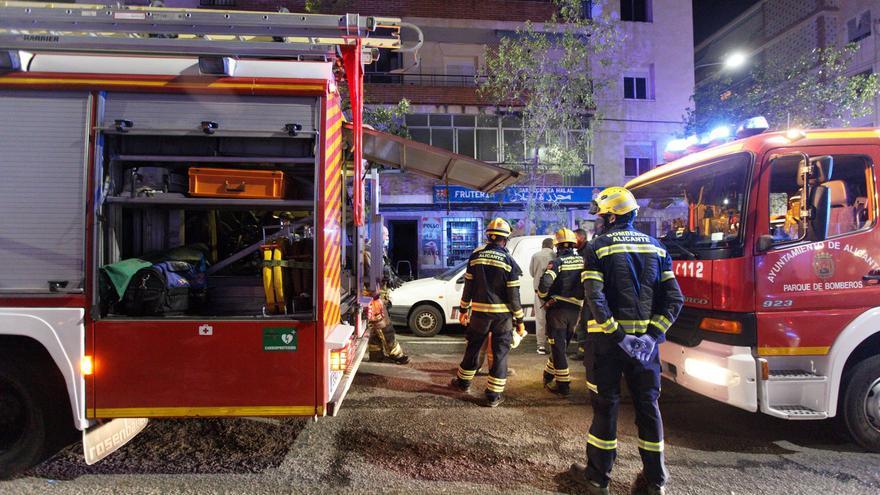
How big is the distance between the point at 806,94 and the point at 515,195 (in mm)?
8677

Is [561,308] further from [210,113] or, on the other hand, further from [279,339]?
[210,113]

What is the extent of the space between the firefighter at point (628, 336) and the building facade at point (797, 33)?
50.5 ft

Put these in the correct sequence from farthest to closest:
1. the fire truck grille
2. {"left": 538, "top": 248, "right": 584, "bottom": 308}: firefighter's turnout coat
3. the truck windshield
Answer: {"left": 538, "top": 248, "right": 584, "bottom": 308}: firefighter's turnout coat
the fire truck grille
the truck windshield

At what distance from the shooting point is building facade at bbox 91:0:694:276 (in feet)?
59.6

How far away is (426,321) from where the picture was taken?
8703 millimetres

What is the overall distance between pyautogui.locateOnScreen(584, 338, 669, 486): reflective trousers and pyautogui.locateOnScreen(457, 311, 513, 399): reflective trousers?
170 centimetres

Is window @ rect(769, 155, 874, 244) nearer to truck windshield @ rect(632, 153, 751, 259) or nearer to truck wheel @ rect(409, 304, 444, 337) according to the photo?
truck windshield @ rect(632, 153, 751, 259)

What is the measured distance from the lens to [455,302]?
342 inches

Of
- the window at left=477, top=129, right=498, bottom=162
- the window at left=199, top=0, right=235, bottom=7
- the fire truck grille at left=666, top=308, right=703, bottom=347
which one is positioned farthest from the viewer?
the window at left=477, top=129, right=498, bottom=162

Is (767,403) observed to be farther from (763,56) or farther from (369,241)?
(763,56)

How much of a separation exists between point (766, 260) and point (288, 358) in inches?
142

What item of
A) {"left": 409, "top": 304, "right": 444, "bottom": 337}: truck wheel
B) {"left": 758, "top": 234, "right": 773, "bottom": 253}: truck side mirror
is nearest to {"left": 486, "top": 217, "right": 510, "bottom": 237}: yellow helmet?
{"left": 758, "top": 234, "right": 773, "bottom": 253}: truck side mirror

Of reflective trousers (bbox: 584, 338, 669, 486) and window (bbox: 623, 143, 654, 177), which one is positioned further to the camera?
window (bbox: 623, 143, 654, 177)

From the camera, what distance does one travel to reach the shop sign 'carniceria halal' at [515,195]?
1727 cm
